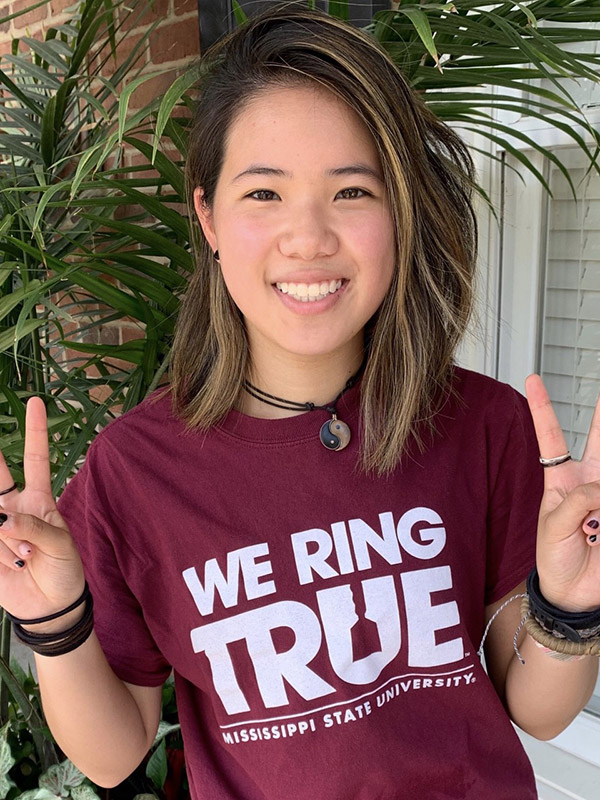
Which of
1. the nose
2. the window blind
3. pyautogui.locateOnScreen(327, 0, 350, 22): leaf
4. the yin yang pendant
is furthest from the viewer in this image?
the window blind

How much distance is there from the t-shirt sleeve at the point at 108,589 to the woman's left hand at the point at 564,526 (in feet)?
1.77

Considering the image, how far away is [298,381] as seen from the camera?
1158 mm

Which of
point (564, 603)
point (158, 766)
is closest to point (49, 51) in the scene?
point (564, 603)

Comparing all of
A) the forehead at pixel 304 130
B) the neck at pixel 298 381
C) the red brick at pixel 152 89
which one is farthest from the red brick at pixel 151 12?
the neck at pixel 298 381

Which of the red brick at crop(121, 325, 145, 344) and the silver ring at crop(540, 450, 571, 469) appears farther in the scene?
the red brick at crop(121, 325, 145, 344)

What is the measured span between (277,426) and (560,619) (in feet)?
1.42

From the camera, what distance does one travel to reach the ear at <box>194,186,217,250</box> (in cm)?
118

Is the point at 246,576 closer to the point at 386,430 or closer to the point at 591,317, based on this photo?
the point at 386,430

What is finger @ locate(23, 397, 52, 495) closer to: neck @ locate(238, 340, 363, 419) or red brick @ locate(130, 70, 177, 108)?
neck @ locate(238, 340, 363, 419)

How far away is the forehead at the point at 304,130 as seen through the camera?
101cm

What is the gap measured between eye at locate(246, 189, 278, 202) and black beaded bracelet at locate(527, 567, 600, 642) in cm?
57

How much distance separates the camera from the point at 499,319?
1.97 m

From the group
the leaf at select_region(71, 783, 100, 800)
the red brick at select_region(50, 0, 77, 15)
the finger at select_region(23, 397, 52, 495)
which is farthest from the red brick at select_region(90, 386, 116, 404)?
the finger at select_region(23, 397, 52, 495)

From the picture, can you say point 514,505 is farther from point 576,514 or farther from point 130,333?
point 130,333
